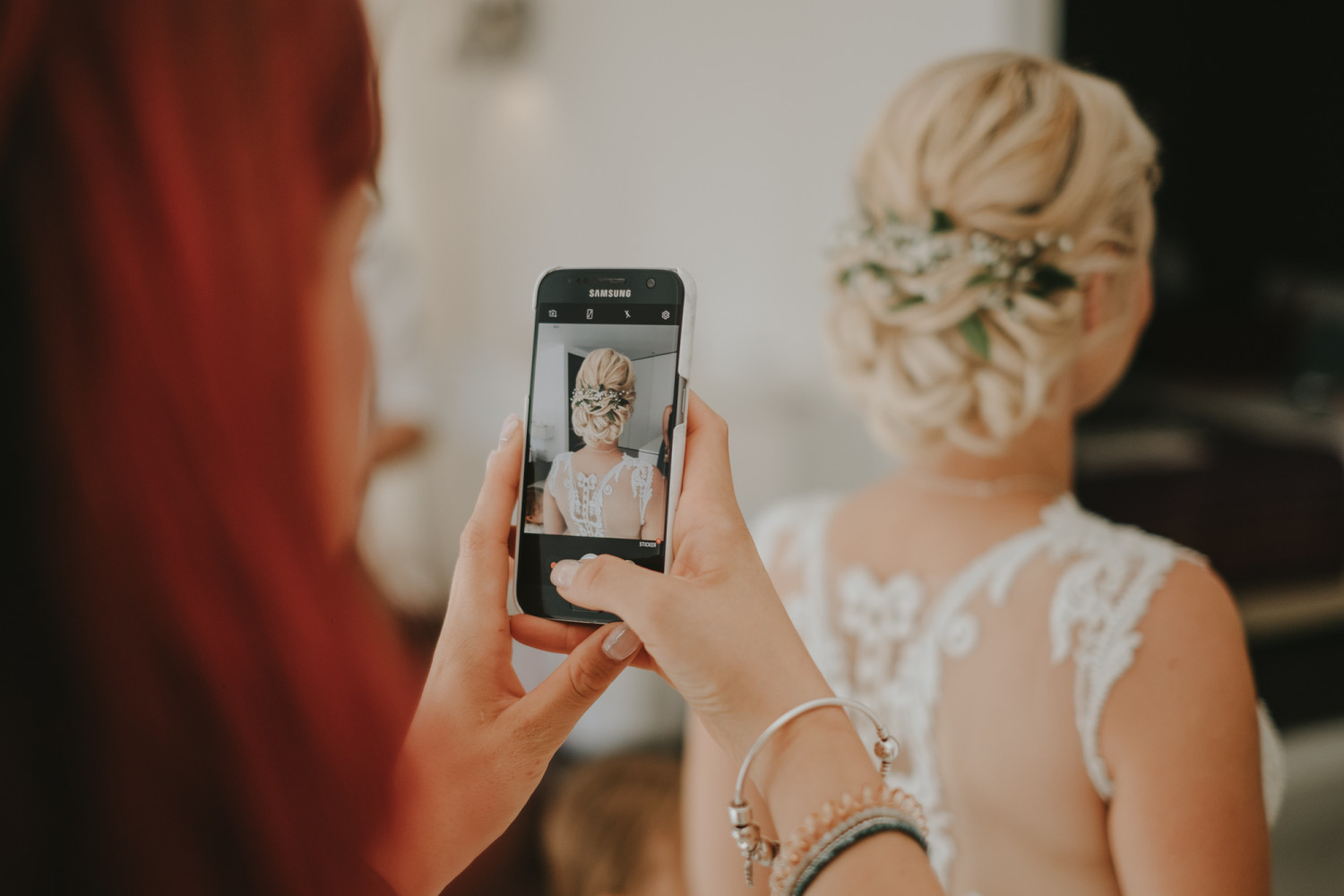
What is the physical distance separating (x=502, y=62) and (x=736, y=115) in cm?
25

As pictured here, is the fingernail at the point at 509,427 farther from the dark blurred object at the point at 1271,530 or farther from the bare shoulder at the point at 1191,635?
the dark blurred object at the point at 1271,530

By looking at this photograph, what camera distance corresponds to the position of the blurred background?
663 mm

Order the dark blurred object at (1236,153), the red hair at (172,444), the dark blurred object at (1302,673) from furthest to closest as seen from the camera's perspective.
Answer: the dark blurred object at (1236,153), the dark blurred object at (1302,673), the red hair at (172,444)

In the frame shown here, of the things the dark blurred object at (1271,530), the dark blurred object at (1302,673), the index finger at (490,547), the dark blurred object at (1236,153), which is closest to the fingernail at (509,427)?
the index finger at (490,547)

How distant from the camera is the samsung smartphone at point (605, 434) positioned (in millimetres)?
345

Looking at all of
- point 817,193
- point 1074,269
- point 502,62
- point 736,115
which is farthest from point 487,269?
point 1074,269

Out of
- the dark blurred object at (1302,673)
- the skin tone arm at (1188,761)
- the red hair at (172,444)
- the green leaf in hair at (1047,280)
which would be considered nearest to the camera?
the red hair at (172,444)

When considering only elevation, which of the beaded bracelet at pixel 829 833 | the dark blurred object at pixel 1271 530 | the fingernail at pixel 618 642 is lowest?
the dark blurred object at pixel 1271 530

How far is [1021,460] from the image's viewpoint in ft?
2.42

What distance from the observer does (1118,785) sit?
Answer: 0.58 m

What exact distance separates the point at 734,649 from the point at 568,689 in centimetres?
7

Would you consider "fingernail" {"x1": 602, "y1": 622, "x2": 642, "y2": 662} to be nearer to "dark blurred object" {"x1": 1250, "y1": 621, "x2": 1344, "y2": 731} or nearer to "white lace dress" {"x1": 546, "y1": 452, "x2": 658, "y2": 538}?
"white lace dress" {"x1": 546, "y1": 452, "x2": 658, "y2": 538}

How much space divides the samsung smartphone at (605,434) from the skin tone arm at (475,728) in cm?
1

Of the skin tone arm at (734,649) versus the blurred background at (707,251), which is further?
the blurred background at (707,251)
